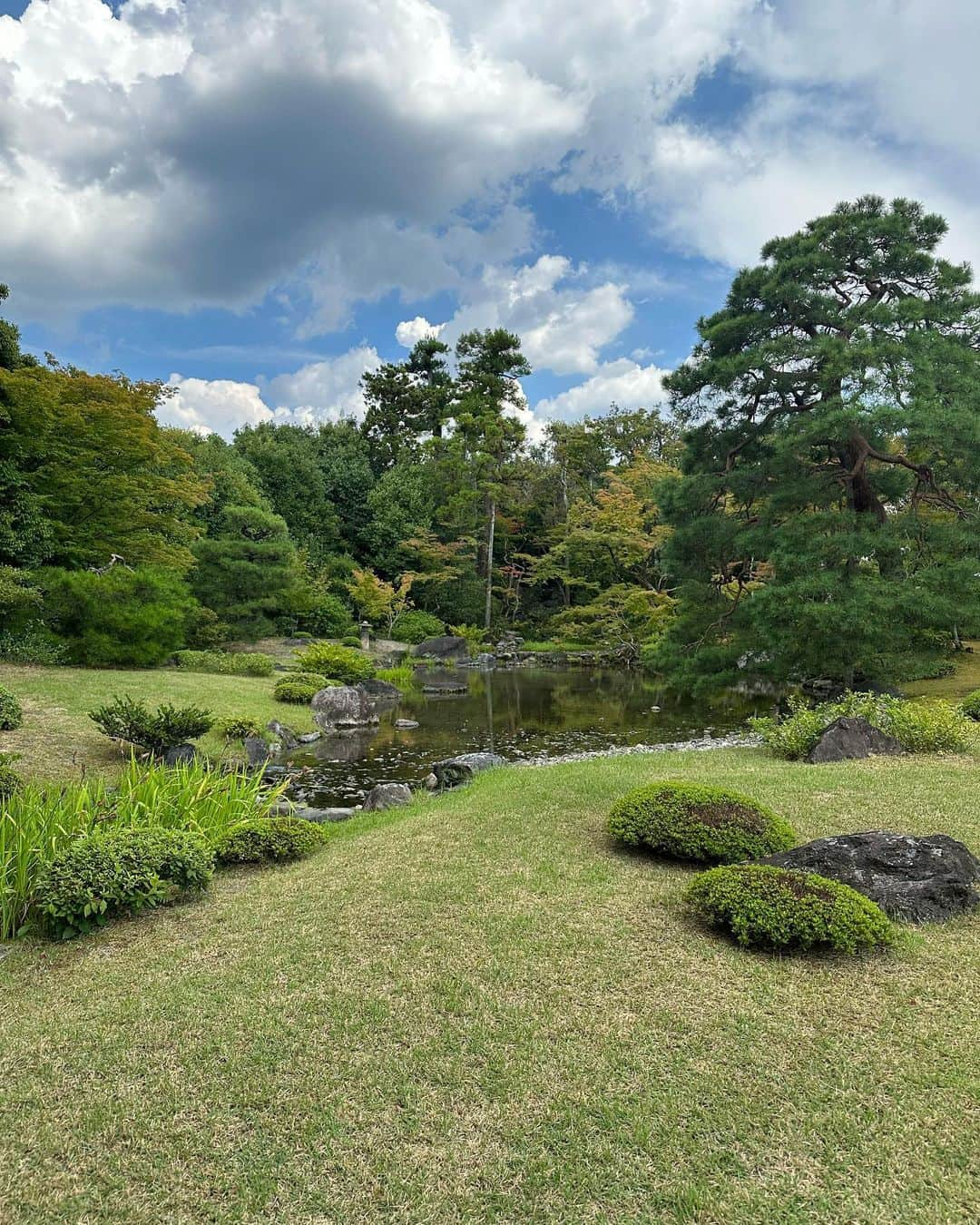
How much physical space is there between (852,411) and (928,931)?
Result: 24.9ft

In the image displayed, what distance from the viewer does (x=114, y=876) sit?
3.89 metres

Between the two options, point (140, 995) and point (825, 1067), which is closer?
point (825, 1067)

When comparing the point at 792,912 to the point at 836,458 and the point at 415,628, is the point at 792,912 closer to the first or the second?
the point at 836,458

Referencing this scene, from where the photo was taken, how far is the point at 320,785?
28.8 feet

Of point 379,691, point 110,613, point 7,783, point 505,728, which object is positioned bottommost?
point 505,728

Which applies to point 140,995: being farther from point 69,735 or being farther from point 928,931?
point 69,735

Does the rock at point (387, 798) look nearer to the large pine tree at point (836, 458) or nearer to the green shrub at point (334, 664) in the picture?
the large pine tree at point (836, 458)

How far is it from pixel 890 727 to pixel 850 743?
2.54 ft

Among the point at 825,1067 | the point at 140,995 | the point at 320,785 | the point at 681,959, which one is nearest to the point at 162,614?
the point at 320,785

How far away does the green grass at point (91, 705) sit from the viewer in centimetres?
794

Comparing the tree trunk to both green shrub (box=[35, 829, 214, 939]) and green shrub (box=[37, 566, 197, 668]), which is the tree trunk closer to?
green shrub (box=[37, 566, 197, 668])

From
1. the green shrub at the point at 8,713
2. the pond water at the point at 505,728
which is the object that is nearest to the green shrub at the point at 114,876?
the pond water at the point at 505,728

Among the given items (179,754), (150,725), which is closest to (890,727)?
(179,754)

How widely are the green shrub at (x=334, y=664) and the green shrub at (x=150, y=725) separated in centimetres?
715
